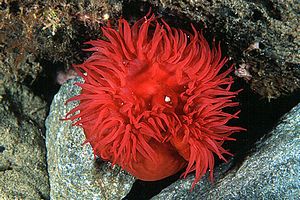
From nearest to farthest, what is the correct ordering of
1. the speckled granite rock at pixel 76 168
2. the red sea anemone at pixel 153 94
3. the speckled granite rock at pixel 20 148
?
the red sea anemone at pixel 153 94
the speckled granite rock at pixel 76 168
the speckled granite rock at pixel 20 148

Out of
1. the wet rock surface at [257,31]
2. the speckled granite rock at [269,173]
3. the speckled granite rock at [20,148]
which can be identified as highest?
the wet rock surface at [257,31]

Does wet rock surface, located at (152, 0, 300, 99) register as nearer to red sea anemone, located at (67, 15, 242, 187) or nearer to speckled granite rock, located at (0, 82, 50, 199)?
red sea anemone, located at (67, 15, 242, 187)

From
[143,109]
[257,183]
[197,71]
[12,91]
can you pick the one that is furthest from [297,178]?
[12,91]

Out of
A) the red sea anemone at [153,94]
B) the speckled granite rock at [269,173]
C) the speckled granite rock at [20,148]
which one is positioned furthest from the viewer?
the speckled granite rock at [20,148]

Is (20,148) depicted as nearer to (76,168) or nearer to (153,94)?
(76,168)

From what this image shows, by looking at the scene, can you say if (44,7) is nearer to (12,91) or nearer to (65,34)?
(65,34)

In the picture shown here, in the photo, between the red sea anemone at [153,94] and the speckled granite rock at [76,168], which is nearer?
the red sea anemone at [153,94]

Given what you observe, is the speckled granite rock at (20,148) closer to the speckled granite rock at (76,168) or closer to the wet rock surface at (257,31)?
the speckled granite rock at (76,168)

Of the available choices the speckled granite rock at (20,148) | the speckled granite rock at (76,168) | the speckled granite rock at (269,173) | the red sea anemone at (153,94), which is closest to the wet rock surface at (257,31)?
the red sea anemone at (153,94)
